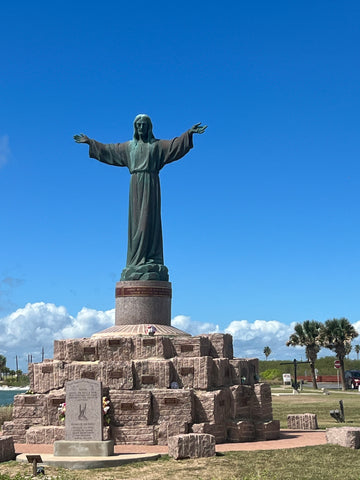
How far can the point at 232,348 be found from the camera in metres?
23.6

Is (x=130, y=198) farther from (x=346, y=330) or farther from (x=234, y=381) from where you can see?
(x=346, y=330)

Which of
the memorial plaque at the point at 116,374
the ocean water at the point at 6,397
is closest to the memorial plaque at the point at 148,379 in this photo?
the memorial plaque at the point at 116,374

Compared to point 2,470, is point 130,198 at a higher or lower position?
higher

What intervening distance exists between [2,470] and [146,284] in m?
10.4

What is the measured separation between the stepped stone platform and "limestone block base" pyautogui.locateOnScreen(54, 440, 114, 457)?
2876 mm

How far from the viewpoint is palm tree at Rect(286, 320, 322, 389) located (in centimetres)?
5466

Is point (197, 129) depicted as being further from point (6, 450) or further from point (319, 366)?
point (319, 366)

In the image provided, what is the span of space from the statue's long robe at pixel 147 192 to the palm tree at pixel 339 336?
102 ft

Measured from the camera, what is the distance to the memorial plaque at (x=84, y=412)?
54.4 feet

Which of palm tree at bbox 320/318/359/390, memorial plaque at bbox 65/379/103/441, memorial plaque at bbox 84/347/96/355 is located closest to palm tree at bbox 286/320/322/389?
palm tree at bbox 320/318/359/390

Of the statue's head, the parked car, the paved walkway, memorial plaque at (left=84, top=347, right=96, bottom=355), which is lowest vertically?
the paved walkway

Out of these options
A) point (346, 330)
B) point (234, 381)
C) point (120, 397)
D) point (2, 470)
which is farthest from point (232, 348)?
point (346, 330)

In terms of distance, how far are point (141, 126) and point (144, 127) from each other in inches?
5.2

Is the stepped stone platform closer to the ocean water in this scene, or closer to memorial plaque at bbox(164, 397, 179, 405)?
memorial plaque at bbox(164, 397, 179, 405)
